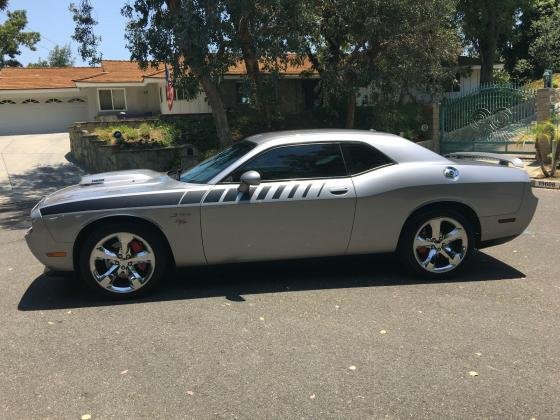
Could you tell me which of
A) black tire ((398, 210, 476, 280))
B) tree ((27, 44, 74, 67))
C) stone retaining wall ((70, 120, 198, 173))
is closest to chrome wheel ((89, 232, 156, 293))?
black tire ((398, 210, 476, 280))

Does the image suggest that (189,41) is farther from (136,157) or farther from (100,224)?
(100,224)

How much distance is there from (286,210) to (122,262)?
1.55m

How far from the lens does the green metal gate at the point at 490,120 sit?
16250mm

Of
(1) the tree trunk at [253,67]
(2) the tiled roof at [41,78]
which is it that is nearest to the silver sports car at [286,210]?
(1) the tree trunk at [253,67]

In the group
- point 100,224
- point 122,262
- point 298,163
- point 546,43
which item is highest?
point 546,43

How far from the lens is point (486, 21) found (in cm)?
2766

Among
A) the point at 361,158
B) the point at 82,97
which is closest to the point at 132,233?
the point at 361,158

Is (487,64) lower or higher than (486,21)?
lower

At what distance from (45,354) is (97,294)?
3.51 ft

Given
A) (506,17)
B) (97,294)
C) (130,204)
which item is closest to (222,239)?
(130,204)

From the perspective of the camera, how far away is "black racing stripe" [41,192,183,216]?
493cm

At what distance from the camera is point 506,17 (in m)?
27.4

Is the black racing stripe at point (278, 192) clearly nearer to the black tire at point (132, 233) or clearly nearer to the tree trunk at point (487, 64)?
the black tire at point (132, 233)

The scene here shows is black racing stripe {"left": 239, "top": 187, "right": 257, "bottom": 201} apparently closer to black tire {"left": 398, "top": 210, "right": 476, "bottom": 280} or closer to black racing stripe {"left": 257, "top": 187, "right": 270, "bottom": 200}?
black racing stripe {"left": 257, "top": 187, "right": 270, "bottom": 200}
